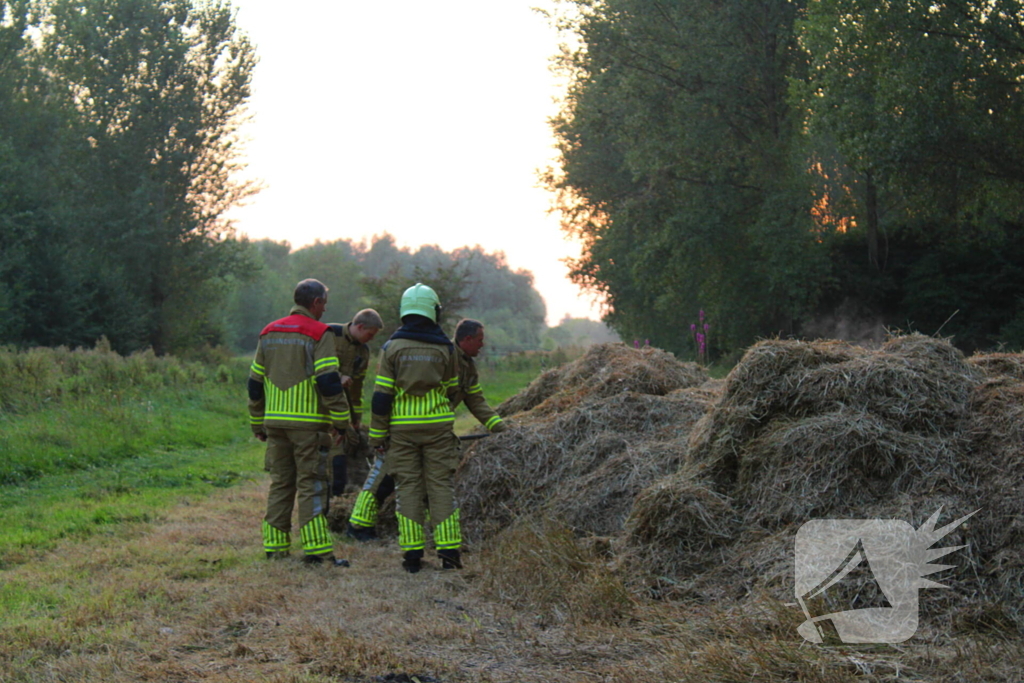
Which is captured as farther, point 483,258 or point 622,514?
point 483,258

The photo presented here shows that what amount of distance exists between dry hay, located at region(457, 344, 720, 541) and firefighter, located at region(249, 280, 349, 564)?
1.44 m

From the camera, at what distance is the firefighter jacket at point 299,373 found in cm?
704

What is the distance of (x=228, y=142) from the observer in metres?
36.9

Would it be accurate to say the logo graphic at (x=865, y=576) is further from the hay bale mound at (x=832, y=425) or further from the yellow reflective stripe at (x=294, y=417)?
the yellow reflective stripe at (x=294, y=417)

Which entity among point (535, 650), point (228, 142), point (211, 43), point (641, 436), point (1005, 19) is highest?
point (211, 43)

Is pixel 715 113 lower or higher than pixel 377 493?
higher

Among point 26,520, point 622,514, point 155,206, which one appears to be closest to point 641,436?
point 622,514

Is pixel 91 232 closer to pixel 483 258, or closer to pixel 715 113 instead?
pixel 715 113

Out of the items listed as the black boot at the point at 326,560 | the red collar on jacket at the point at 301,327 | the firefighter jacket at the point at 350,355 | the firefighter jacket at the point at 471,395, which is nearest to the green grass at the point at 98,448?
the black boot at the point at 326,560

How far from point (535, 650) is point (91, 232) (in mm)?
34773

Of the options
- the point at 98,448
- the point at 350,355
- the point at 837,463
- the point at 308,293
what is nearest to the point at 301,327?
the point at 308,293

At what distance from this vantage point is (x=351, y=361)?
27.6ft

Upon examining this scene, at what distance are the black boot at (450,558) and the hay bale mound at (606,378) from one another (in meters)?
2.20

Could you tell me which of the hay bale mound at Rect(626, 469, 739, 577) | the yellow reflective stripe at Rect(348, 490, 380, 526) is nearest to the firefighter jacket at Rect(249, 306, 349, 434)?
the yellow reflective stripe at Rect(348, 490, 380, 526)
